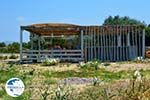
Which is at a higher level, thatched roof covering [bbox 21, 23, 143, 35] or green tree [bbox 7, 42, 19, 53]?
thatched roof covering [bbox 21, 23, 143, 35]

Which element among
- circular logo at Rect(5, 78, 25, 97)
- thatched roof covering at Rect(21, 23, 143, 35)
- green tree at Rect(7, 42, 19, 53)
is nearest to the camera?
circular logo at Rect(5, 78, 25, 97)

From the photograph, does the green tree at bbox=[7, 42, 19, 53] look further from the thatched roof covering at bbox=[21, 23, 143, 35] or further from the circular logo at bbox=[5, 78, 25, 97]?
the circular logo at bbox=[5, 78, 25, 97]

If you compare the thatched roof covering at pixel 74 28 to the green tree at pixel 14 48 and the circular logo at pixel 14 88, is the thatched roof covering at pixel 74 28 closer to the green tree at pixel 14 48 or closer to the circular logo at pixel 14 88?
the green tree at pixel 14 48

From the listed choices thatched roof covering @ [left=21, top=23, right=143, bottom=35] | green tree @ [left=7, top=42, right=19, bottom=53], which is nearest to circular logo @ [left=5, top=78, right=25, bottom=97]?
thatched roof covering @ [left=21, top=23, right=143, bottom=35]

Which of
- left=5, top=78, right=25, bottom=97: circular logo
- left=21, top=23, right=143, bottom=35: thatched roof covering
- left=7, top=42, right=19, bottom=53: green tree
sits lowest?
left=7, top=42, right=19, bottom=53: green tree

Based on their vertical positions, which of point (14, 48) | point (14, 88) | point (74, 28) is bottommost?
point (14, 48)

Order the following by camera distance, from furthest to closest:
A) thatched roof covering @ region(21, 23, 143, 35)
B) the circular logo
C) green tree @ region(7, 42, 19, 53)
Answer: green tree @ region(7, 42, 19, 53), thatched roof covering @ region(21, 23, 143, 35), the circular logo

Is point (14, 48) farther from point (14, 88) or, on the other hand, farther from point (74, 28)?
point (14, 88)

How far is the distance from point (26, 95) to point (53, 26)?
23.4 meters

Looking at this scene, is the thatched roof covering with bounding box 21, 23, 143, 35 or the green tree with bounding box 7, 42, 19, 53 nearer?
the thatched roof covering with bounding box 21, 23, 143, 35

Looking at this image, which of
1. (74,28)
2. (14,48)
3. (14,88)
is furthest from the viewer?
(14,48)

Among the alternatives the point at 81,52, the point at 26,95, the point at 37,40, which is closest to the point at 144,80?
the point at 26,95

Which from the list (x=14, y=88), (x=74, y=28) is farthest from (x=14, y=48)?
(x=14, y=88)

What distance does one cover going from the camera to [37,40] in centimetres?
3975
